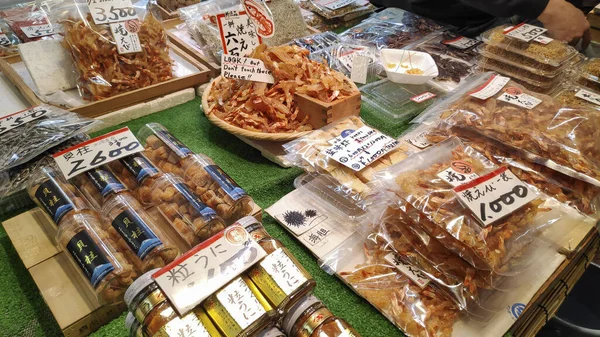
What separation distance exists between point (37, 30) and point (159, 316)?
209cm

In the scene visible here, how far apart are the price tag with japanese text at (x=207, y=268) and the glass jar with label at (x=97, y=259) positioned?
20cm


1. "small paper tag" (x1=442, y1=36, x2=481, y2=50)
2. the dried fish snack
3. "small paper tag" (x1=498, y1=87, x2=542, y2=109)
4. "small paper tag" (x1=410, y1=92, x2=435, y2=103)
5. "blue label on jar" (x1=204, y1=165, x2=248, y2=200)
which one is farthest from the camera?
"small paper tag" (x1=442, y1=36, x2=481, y2=50)

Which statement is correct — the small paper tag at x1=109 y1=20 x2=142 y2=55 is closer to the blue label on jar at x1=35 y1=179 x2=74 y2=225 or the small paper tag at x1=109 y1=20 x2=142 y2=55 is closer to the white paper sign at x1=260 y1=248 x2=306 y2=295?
the blue label on jar at x1=35 y1=179 x2=74 y2=225

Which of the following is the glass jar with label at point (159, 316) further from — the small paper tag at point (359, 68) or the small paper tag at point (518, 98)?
the small paper tag at point (359, 68)

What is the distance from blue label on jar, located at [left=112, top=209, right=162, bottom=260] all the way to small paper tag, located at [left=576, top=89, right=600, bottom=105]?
1.73 m

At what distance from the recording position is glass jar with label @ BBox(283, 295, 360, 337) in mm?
818

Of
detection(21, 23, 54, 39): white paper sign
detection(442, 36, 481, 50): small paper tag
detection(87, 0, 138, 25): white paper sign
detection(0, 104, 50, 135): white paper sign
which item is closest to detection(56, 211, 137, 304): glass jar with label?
detection(0, 104, 50, 135): white paper sign

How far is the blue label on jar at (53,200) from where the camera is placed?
1.09m

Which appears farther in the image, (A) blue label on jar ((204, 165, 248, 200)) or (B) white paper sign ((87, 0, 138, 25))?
(B) white paper sign ((87, 0, 138, 25))

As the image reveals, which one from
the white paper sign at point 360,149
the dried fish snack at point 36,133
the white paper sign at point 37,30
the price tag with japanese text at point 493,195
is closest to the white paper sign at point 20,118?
the dried fish snack at point 36,133

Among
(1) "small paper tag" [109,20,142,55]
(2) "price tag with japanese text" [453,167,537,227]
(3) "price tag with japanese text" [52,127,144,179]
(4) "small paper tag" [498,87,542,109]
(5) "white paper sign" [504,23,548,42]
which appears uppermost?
(1) "small paper tag" [109,20,142,55]

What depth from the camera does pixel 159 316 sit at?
30.9 inches

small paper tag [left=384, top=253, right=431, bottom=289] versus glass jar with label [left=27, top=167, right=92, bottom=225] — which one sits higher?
glass jar with label [left=27, top=167, right=92, bottom=225]

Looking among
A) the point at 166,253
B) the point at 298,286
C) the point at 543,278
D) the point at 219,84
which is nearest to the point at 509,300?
the point at 543,278
